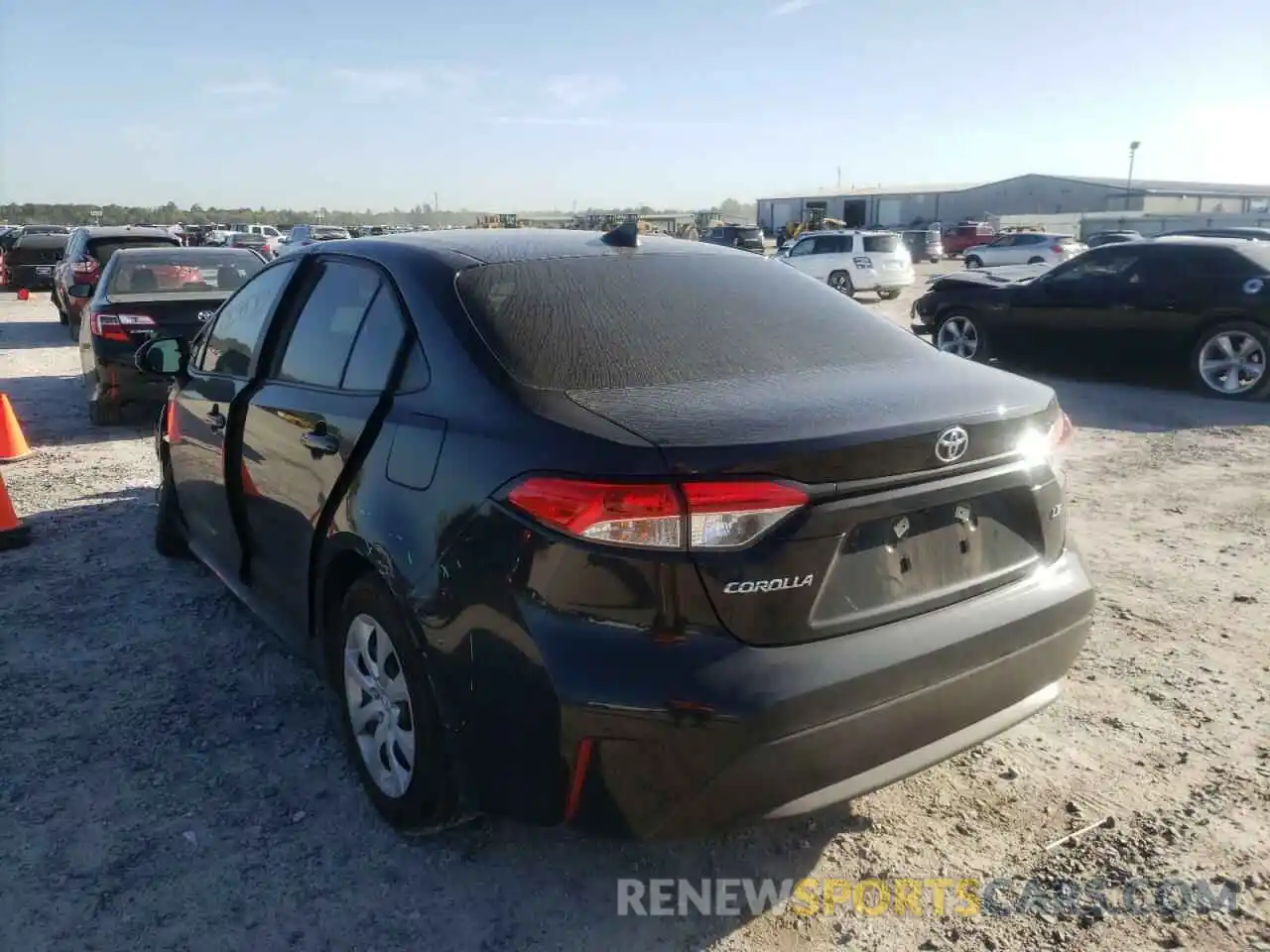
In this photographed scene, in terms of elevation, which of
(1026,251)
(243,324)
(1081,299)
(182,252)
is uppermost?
(182,252)

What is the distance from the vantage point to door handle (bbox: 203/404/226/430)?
12.9 ft

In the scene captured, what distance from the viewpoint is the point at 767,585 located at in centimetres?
220

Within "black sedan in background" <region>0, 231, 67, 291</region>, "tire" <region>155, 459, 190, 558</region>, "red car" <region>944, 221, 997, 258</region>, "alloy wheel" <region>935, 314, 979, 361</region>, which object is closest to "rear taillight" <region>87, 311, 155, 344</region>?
"tire" <region>155, 459, 190, 558</region>

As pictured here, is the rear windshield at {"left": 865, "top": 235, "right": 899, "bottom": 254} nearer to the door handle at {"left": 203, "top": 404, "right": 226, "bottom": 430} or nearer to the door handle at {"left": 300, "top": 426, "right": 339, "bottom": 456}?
the door handle at {"left": 203, "top": 404, "right": 226, "bottom": 430}

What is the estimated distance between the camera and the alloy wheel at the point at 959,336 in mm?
11695

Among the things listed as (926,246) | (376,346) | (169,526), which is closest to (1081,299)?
(169,526)

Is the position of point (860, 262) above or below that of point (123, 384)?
above

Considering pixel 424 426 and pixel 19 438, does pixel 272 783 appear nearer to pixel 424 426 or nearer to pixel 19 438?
pixel 424 426

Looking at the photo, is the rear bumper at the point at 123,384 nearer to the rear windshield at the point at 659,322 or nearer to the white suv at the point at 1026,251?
the rear windshield at the point at 659,322

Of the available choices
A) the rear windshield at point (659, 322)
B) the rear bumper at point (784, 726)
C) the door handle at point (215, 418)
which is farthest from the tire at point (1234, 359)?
the door handle at point (215, 418)

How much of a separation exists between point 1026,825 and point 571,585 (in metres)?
1.71

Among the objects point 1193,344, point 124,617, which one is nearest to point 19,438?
point 124,617

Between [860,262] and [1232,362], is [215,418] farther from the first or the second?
[860,262]

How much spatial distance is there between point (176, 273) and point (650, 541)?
28.3 feet
